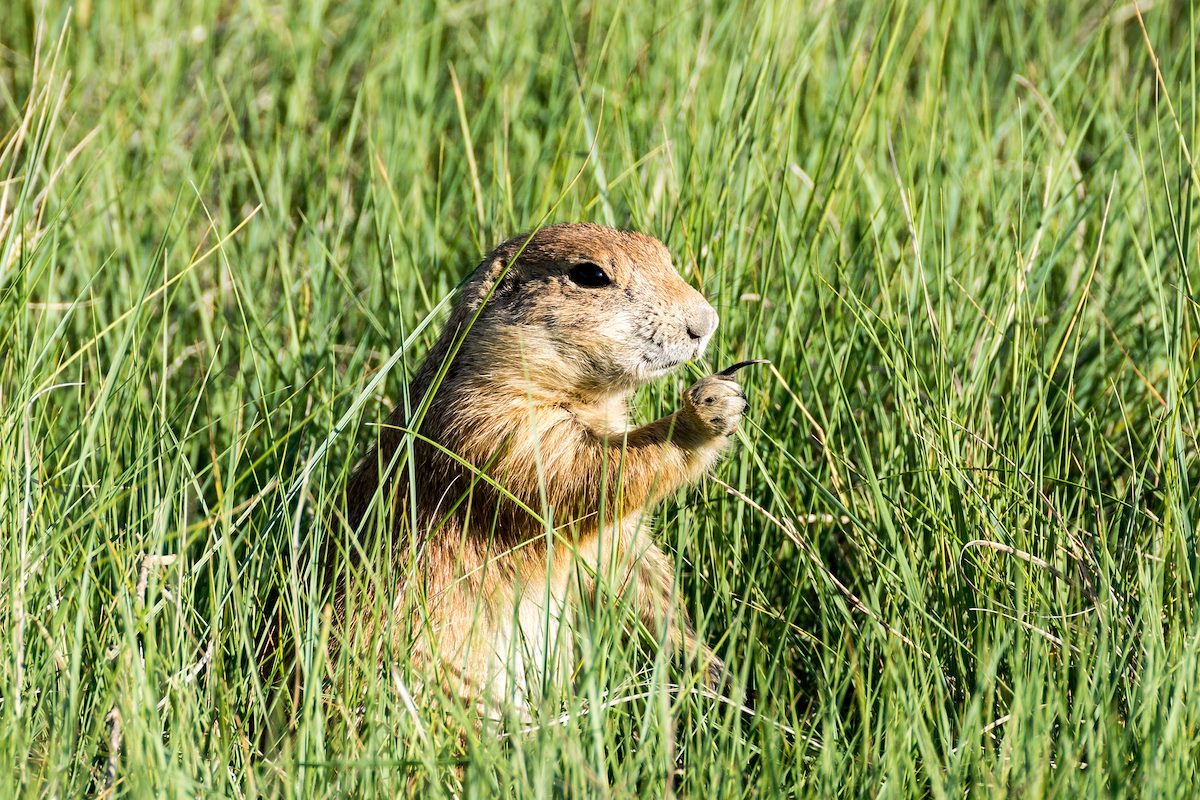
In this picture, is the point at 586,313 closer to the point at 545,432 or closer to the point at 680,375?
the point at 545,432

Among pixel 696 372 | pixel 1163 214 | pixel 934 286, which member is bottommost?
pixel 696 372

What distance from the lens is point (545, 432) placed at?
294 cm

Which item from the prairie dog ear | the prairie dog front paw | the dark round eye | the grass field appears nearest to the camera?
the grass field

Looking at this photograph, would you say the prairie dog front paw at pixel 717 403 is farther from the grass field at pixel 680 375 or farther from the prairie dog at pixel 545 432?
the grass field at pixel 680 375

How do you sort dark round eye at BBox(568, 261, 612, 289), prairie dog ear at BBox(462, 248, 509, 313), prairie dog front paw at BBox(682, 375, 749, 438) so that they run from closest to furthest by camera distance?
prairie dog front paw at BBox(682, 375, 749, 438)
dark round eye at BBox(568, 261, 612, 289)
prairie dog ear at BBox(462, 248, 509, 313)

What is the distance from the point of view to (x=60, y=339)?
134 inches

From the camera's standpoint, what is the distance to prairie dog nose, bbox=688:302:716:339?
2896mm

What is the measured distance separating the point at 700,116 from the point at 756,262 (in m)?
0.51

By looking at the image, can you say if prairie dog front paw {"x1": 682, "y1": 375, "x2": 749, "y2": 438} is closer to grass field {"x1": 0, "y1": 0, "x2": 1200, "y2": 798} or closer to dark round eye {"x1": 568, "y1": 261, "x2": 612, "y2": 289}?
grass field {"x1": 0, "y1": 0, "x2": 1200, "y2": 798}

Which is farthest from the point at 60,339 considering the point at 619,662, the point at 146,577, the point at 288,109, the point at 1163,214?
the point at 1163,214

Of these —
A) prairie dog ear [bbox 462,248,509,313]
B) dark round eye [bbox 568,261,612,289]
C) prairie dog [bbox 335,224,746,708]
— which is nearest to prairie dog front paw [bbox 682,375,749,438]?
prairie dog [bbox 335,224,746,708]

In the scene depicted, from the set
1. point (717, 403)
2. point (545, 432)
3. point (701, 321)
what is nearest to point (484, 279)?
point (545, 432)

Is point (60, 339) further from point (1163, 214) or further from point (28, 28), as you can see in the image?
point (1163, 214)

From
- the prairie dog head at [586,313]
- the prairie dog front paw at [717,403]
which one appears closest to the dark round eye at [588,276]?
the prairie dog head at [586,313]
